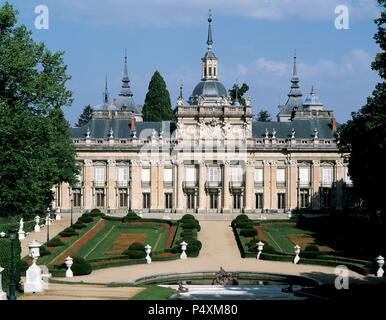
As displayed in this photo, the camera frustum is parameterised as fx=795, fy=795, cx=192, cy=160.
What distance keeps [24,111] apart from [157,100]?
215ft

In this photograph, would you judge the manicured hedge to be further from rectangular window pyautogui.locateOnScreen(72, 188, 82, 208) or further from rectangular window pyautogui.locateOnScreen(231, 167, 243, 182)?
rectangular window pyautogui.locateOnScreen(231, 167, 243, 182)

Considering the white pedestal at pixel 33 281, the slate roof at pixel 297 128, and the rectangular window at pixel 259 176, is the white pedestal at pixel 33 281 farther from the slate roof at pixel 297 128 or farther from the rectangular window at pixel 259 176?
the slate roof at pixel 297 128

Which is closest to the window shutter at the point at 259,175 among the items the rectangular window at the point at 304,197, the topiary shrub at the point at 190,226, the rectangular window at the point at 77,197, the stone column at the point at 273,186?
the stone column at the point at 273,186

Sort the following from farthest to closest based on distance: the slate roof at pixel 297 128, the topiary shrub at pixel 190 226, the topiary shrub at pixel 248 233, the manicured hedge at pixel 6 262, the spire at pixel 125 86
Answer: the spire at pixel 125 86 → the slate roof at pixel 297 128 → the topiary shrub at pixel 190 226 → the topiary shrub at pixel 248 233 → the manicured hedge at pixel 6 262

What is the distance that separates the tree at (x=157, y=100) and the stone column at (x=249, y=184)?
25.0 meters

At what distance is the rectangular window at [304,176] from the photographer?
8450 centimetres

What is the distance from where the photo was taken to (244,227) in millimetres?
65312

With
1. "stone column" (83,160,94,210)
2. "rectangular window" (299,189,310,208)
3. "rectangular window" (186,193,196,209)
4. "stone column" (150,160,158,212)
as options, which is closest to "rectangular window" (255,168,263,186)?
"rectangular window" (299,189,310,208)

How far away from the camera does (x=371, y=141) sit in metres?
51.1

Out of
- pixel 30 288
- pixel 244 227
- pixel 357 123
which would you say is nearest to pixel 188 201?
pixel 244 227

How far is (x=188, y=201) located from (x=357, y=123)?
30558 millimetres

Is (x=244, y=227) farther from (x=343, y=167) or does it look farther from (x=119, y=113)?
(x=119, y=113)

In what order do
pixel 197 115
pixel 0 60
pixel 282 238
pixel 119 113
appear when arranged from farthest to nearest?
1. pixel 119 113
2. pixel 197 115
3. pixel 282 238
4. pixel 0 60

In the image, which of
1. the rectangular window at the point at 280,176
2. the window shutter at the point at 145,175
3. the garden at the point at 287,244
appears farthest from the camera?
the window shutter at the point at 145,175
